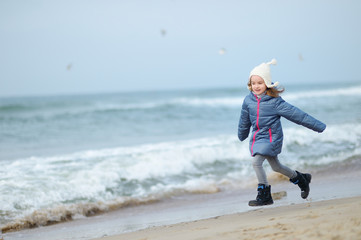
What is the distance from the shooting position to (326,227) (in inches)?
130

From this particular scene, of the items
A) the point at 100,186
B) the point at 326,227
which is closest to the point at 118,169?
the point at 100,186

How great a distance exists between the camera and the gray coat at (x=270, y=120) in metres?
4.39

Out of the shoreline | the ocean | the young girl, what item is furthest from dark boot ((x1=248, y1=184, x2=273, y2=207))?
the ocean

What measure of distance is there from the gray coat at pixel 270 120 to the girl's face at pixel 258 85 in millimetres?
64

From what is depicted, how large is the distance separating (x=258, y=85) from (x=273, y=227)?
1522 millimetres

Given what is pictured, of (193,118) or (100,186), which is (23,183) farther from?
(193,118)

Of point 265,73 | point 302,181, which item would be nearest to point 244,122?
point 265,73

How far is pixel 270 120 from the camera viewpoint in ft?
14.7

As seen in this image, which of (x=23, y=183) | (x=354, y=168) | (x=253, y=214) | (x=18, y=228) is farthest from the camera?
(x=354, y=168)

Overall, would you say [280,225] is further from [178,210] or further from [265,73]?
[178,210]

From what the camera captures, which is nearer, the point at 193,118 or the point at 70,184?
the point at 70,184

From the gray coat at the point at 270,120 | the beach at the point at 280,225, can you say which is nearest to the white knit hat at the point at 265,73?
the gray coat at the point at 270,120

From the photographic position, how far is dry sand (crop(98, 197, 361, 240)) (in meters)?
3.22

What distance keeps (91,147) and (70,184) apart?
437cm
